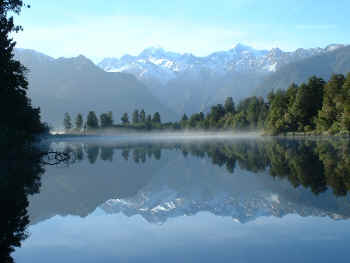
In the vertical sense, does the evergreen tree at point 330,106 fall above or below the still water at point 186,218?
above

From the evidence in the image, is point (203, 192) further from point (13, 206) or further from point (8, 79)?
point (8, 79)

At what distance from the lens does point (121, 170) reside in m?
30.0

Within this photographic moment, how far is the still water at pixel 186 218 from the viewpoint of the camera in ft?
32.1

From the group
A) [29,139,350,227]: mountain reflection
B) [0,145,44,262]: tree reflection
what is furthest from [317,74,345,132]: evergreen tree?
[0,145,44,262]: tree reflection

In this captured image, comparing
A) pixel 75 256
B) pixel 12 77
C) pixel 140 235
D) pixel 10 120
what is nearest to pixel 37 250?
pixel 75 256

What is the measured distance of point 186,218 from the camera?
13.7m

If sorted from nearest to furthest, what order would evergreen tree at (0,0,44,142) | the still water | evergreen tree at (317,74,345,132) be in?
the still water → evergreen tree at (0,0,44,142) → evergreen tree at (317,74,345,132)

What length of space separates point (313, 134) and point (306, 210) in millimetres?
86263

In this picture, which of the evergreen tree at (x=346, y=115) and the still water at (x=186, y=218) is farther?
the evergreen tree at (x=346, y=115)

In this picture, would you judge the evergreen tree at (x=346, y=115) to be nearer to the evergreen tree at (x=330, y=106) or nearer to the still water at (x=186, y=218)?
the evergreen tree at (x=330, y=106)

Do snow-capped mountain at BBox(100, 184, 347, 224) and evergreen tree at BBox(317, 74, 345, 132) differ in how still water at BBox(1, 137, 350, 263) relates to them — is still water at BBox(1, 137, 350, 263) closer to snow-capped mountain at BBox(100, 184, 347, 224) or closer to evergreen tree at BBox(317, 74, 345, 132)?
snow-capped mountain at BBox(100, 184, 347, 224)

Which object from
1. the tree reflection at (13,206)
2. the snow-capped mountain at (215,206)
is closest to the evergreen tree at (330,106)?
the tree reflection at (13,206)

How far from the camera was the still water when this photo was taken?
32.1 ft

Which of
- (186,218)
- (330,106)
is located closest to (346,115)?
(330,106)
